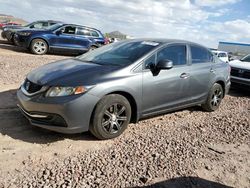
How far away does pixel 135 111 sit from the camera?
5176mm

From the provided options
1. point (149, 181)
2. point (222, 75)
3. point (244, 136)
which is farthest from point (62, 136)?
point (222, 75)

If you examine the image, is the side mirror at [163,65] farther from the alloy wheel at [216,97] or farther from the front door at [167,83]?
the alloy wheel at [216,97]

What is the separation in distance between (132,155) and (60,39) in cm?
1193

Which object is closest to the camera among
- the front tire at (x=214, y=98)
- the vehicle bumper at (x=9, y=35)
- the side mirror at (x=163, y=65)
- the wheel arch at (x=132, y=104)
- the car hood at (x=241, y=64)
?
the wheel arch at (x=132, y=104)

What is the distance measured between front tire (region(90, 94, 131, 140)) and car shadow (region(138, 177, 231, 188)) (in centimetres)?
131

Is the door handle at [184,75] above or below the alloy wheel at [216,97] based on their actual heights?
above

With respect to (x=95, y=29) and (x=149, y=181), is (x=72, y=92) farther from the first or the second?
(x=95, y=29)

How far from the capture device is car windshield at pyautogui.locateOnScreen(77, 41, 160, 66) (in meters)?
5.28

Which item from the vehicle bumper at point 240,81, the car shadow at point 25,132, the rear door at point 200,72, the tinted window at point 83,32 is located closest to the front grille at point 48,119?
the car shadow at point 25,132

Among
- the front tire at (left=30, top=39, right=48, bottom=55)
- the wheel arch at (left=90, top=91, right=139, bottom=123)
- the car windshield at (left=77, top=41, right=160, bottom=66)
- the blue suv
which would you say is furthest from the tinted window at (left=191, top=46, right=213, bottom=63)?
the front tire at (left=30, top=39, right=48, bottom=55)

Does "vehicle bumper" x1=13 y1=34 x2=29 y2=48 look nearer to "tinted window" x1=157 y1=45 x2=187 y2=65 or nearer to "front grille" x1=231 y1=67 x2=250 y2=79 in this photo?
"front grille" x1=231 y1=67 x2=250 y2=79

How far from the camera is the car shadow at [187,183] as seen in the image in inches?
148

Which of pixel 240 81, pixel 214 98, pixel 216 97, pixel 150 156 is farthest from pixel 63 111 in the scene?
pixel 240 81

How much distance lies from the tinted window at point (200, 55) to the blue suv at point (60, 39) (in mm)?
9841
